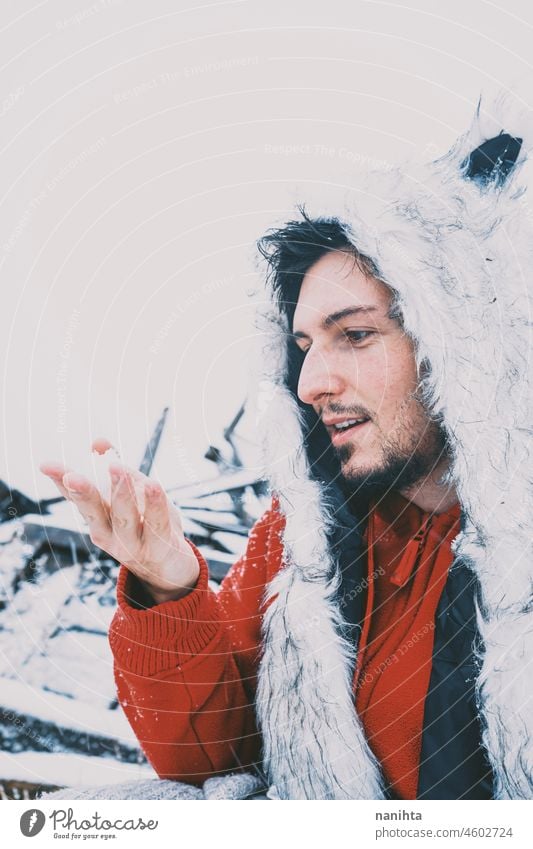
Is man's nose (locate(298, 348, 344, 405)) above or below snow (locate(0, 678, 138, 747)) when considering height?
above

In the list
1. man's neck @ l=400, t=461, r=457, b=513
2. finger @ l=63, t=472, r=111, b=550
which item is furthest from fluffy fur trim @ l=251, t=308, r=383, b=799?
finger @ l=63, t=472, r=111, b=550

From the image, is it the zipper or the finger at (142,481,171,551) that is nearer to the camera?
the finger at (142,481,171,551)

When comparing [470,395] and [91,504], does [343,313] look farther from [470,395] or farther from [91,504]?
[91,504]

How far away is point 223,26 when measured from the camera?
0.86 metres

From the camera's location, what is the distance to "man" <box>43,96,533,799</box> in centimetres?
77

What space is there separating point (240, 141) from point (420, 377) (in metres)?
0.35

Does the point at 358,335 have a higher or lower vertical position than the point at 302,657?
higher

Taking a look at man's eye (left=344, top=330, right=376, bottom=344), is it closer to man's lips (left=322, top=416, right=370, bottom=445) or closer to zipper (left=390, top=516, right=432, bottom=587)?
man's lips (left=322, top=416, right=370, bottom=445)

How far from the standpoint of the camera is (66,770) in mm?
857

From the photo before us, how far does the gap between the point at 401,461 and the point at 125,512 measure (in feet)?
1.05

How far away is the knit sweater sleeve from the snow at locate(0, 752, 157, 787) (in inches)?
2.1

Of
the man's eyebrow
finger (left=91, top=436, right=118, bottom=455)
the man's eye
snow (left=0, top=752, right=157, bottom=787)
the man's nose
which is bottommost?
snow (left=0, top=752, right=157, bottom=787)

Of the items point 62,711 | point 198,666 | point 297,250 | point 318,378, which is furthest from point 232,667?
point 297,250
